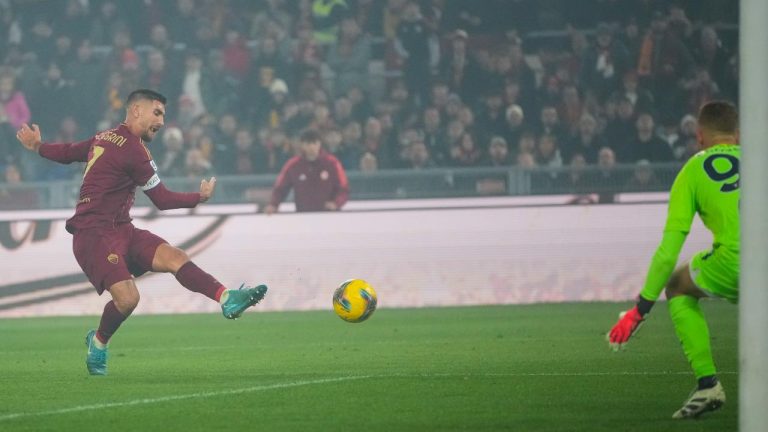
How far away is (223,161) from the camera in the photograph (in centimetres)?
2034

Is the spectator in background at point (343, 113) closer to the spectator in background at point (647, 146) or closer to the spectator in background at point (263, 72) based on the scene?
the spectator in background at point (263, 72)

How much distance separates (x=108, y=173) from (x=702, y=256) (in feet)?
14.4

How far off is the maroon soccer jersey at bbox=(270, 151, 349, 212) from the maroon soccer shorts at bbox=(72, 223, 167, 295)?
7.36 m

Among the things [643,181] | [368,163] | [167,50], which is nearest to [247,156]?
[368,163]

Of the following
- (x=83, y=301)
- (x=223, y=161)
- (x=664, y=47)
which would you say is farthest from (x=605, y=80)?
(x=83, y=301)

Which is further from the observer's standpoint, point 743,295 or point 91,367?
point 91,367

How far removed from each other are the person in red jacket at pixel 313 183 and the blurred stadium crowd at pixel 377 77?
126cm

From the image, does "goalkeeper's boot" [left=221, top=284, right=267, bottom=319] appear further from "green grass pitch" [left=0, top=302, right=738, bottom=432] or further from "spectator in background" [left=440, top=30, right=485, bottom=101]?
"spectator in background" [left=440, top=30, right=485, bottom=101]

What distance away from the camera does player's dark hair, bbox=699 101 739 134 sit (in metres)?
7.41

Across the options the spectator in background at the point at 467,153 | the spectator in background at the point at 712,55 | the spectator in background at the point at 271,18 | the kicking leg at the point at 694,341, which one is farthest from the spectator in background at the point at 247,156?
the kicking leg at the point at 694,341

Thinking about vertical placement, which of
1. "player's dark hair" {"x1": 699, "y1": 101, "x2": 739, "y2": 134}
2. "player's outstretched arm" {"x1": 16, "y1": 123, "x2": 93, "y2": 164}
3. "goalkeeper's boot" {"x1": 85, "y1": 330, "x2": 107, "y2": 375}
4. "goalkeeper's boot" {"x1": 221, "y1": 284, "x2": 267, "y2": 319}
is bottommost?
"goalkeeper's boot" {"x1": 85, "y1": 330, "x2": 107, "y2": 375}

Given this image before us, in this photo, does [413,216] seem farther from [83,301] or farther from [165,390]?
[165,390]

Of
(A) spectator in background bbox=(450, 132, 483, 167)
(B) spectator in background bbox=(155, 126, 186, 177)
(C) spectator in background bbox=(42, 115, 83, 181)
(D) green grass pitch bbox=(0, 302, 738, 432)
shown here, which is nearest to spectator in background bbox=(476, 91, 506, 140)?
(A) spectator in background bbox=(450, 132, 483, 167)

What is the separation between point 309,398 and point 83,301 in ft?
32.3
